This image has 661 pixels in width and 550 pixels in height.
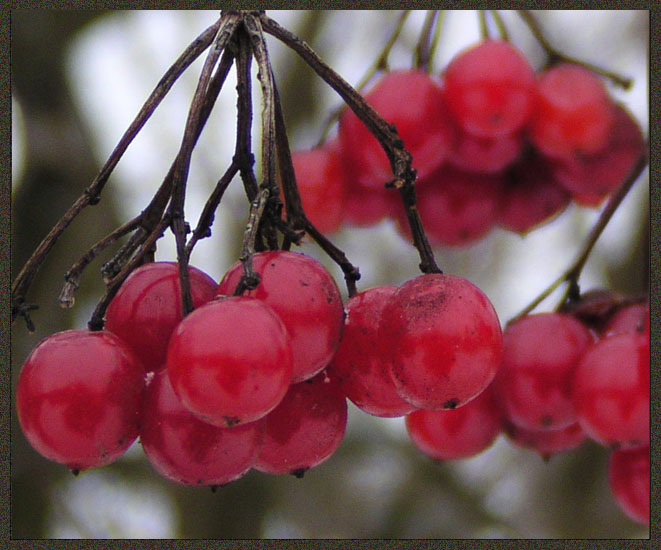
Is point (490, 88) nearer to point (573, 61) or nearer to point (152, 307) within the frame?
point (573, 61)

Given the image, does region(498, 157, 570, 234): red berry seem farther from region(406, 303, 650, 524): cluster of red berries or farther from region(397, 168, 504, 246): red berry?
region(406, 303, 650, 524): cluster of red berries

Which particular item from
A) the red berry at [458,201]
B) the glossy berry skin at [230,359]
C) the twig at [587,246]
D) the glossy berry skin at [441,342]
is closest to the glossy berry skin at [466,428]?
the twig at [587,246]

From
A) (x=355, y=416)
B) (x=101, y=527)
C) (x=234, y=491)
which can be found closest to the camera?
(x=101, y=527)

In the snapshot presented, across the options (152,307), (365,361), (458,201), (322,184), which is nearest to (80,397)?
(152,307)

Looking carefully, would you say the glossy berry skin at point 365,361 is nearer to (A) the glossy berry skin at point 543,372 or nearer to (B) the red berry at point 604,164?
(A) the glossy berry skin at point 543,372

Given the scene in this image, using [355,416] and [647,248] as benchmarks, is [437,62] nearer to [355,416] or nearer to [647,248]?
[647,248]

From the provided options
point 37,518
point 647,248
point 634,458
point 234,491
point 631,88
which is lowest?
point 234,491

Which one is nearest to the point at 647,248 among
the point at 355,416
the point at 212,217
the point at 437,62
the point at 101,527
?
the point at 437,62
